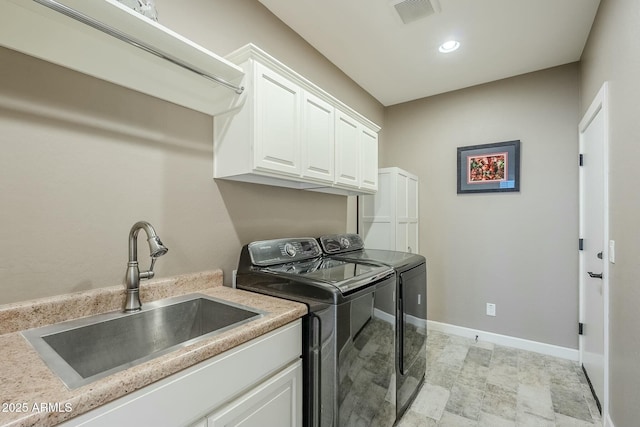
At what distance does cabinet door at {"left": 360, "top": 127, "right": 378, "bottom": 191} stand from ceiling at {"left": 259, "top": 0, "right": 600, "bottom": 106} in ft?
2.37

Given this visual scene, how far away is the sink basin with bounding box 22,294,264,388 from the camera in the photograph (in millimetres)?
885

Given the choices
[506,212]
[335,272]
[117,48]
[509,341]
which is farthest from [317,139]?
[509,341]

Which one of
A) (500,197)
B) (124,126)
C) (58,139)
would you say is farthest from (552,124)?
(58,139)

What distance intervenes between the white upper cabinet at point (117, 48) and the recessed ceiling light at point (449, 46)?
6.09ft

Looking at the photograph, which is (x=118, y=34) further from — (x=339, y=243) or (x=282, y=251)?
(x=339, y=243)

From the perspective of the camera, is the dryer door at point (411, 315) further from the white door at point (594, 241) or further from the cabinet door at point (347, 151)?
the white door at point (594, 241)

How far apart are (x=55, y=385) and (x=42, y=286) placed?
→ 0.60 m

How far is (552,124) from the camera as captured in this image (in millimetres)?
2764

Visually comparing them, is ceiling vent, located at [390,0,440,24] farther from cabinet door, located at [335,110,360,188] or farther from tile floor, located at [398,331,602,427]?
tile floor, located at [398,331,602,427]

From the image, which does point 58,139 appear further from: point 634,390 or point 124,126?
point 634,390

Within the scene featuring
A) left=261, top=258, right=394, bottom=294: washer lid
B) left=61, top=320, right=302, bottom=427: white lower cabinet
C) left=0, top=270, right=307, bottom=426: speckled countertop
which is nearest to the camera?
left=0, top=270, right=307, bottom=426: speckled countertop

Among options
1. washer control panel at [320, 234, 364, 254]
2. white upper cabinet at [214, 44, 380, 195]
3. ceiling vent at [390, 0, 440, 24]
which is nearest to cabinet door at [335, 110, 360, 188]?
white upper cabinet at [214, 44, 380, 195]

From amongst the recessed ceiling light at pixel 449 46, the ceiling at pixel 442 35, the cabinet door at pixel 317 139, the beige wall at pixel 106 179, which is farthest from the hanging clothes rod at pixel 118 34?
the recessed ceiling light at pixel 449 46

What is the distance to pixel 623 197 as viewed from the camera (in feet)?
5.03
